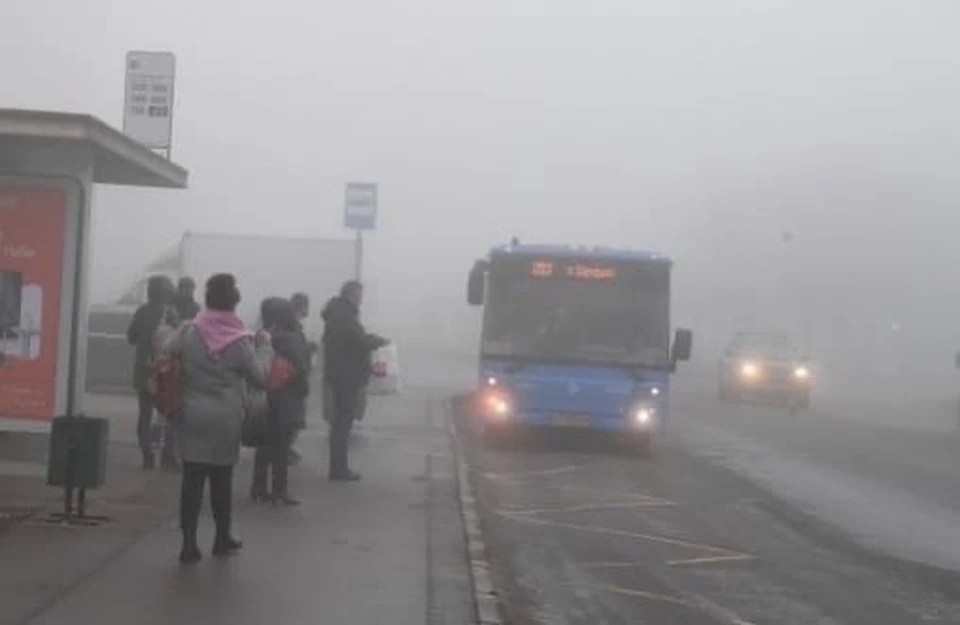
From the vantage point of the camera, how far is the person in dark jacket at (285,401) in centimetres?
1221

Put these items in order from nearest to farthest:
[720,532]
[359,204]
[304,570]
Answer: [304,570] < [720,532] < [359,204]

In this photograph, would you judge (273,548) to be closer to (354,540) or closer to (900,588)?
(354,540)

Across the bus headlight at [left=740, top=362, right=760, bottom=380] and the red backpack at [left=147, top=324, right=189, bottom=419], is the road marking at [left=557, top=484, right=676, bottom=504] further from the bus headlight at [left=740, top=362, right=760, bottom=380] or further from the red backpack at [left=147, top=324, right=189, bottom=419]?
the bus headlight at [left=740, top=362, right=760, bottom=380]

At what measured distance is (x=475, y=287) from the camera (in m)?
19.6

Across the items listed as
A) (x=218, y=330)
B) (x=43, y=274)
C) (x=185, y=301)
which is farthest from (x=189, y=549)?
(x=185, y=301)

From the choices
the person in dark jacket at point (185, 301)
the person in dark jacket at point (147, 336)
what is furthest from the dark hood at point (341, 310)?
the person in dark jacket at point (147, 336)

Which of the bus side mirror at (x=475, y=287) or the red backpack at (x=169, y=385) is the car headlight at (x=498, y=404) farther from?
the red backpack at (x=169, y=385)

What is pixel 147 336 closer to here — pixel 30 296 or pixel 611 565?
pixel 30 296

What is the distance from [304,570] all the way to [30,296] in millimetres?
4890

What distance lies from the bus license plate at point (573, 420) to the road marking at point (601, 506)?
3.98m

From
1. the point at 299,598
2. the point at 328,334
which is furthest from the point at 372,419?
the point at 299,598

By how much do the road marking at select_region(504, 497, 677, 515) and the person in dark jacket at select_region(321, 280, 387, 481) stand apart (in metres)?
1.84

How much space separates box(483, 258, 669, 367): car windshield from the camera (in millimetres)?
19344

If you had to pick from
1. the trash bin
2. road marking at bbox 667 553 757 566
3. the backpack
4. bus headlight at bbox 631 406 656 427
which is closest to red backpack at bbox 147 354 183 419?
the trash bin
